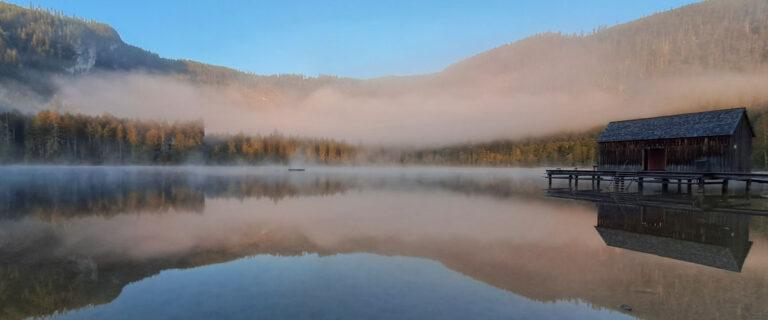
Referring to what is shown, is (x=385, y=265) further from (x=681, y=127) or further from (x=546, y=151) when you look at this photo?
(x=546, y=151)

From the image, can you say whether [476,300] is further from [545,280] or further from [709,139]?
[709,139]

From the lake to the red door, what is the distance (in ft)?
63.7

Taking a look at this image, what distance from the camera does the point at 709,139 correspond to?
4119 cm

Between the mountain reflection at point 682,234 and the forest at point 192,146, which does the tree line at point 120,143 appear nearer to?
the forest at point 192,146

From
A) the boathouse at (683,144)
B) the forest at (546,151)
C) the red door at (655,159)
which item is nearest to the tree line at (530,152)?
the forest at (546,151)

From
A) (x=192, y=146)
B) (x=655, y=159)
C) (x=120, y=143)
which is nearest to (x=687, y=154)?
(x=655, y=159)

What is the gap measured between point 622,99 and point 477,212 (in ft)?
656

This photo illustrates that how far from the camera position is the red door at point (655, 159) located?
4597cm

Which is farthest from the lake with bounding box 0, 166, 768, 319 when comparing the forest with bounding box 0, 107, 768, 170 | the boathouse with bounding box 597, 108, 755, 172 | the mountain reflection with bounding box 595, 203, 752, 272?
the forest with bounding box 0, 107, 768, 170

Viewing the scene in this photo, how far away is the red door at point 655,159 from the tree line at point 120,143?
5247 inches

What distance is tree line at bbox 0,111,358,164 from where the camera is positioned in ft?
394

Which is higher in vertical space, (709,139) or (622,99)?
(622,99)

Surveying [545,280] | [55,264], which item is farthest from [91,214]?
[545,280]

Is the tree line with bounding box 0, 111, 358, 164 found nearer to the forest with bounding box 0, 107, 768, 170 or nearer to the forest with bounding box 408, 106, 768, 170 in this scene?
the forest with bounding box 0, 107, 768, 170
